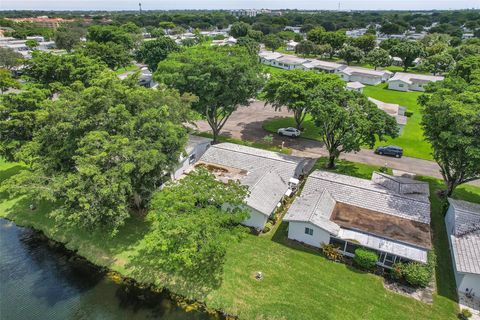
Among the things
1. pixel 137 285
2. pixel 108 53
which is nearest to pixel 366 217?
pixel 137 285

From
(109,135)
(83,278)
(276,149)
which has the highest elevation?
(109,135)

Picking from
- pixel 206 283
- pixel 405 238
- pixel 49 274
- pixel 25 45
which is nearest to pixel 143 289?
pixel 206 283

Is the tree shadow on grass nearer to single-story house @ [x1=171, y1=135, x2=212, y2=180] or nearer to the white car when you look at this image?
single-story house @ [x1=171, y1=135, x2=212, y2=180]

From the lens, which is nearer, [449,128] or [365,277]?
[365,277]

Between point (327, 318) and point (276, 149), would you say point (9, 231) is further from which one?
point (276, 149)

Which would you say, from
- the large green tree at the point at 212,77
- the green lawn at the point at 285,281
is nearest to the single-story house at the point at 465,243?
the green lawn at the point at 285,281

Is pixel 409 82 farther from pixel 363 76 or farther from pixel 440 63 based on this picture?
pixel 440 63
